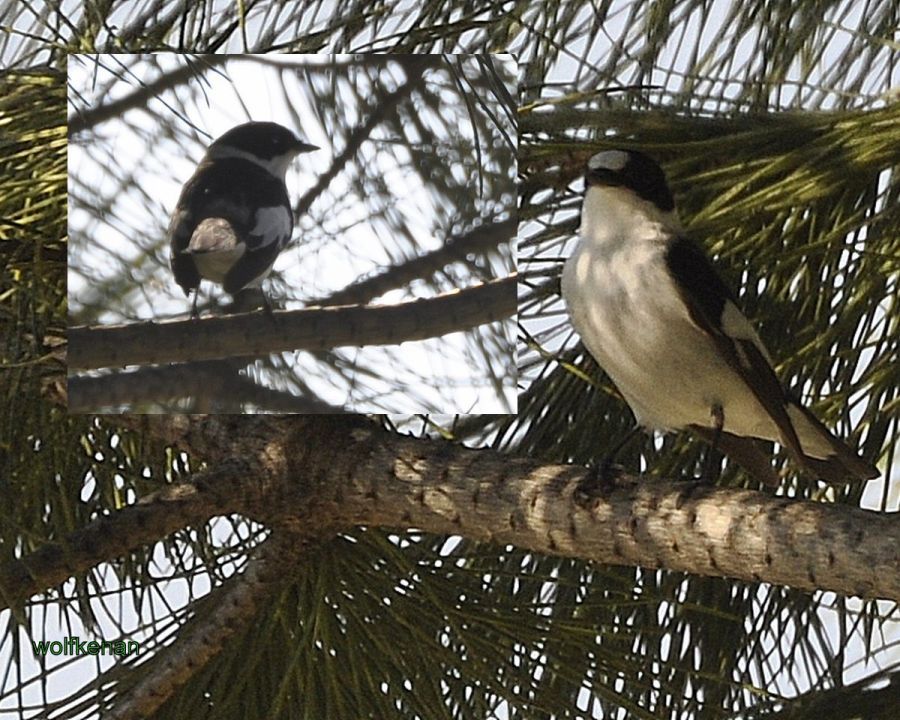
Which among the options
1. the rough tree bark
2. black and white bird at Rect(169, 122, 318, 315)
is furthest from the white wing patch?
the rough tree bark

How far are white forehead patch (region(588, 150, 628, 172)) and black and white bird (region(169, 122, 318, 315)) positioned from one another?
4.5 inches

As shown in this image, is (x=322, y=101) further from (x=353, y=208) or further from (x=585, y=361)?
(x=585, y=361)

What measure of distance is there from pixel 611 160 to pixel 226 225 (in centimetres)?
16

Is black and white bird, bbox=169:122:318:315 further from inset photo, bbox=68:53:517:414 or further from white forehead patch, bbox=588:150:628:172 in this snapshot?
white forehead patch, bbox=588:150:628:172

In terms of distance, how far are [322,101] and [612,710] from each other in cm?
34

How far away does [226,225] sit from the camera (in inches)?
23.5

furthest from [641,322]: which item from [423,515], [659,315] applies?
[423,515]

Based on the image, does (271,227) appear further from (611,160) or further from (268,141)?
(611,160)

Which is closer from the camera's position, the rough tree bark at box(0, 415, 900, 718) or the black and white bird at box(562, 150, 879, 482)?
the rough tree bark at box(0, 415, 900, 718)

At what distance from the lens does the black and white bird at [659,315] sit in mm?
606

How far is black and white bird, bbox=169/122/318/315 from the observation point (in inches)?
23.3

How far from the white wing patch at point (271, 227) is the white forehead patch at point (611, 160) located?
13 cm

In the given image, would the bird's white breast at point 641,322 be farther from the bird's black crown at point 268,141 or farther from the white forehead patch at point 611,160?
the bird's black crown at point 268,141

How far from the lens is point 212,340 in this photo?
61 centimetres
